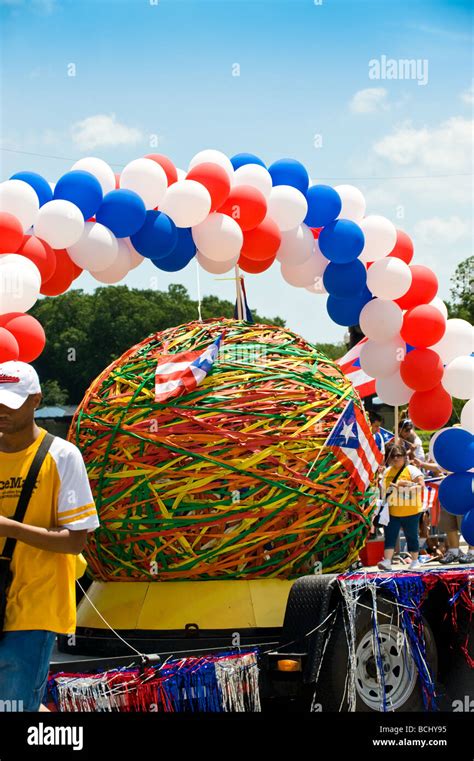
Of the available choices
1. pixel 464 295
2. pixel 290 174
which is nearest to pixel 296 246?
pixel 290 174

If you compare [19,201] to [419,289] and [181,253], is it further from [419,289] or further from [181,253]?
[419,289]

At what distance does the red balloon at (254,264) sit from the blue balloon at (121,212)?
3.55ft

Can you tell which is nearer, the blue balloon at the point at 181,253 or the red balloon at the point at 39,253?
the red balloon at the point at 39,253

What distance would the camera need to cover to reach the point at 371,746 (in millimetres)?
4418

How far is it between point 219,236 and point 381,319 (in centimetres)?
159

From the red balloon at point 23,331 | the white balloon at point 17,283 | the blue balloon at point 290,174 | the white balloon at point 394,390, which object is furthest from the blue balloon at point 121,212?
the white balloon at point 394,390

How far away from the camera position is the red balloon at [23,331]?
607cm

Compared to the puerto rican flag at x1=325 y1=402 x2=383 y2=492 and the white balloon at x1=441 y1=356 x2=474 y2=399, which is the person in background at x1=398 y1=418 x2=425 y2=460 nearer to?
the white balloon at x1=441 y1=356 x2=474 y2=399

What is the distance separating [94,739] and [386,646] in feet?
6.65

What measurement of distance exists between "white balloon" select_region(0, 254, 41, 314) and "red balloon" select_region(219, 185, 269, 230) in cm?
162

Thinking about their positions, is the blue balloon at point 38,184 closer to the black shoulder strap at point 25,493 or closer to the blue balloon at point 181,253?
the blue balloon at point 181,253

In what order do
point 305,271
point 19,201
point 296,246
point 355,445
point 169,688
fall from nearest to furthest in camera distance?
1. point 169,688
2. point 355,445
3. point 19,201
4. point 296,246
5. point 305,271

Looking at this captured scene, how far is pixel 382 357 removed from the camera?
8.25 metres

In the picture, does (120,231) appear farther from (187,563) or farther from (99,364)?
(99,364)
